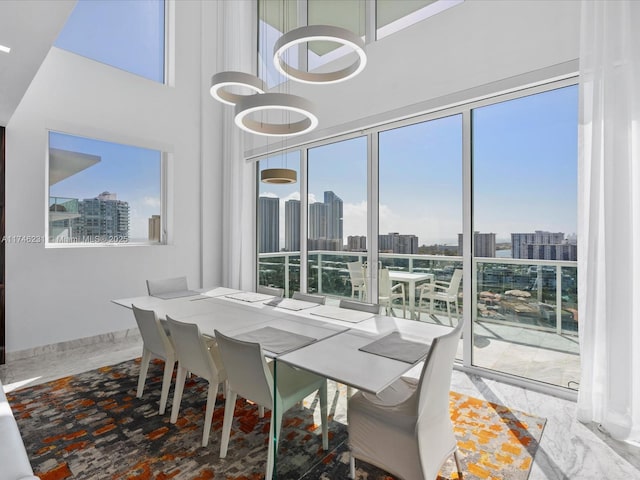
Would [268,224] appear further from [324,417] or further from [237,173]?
[324,417]

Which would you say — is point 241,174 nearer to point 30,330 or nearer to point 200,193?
point 200,193

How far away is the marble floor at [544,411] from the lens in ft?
6.63

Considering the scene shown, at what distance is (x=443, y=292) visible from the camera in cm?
358

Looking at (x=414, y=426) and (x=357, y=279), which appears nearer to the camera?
(x=414, y=426)

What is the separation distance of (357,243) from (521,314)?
1.84 meters

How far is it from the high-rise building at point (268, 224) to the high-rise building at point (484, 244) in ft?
9.50

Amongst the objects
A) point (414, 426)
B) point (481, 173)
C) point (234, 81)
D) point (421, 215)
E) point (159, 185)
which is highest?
point (234, 81)

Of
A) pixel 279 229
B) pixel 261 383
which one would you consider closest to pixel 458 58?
pixel 279 229

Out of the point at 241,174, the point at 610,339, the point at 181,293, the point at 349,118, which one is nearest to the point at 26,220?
the point at 181,293

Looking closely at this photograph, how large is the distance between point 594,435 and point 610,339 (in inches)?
25.5

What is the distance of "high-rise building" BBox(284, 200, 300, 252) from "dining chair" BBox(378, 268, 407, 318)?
1.44 metres

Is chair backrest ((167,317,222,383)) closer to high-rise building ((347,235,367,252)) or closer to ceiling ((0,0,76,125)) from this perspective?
ceiling ((0,0,76,125))

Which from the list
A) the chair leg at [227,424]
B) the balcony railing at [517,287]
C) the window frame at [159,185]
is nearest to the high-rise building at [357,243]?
the balcony railing at [517,287]

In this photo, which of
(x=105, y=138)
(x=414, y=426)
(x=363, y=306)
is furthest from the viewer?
(x=105, y=138)
